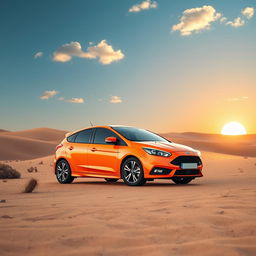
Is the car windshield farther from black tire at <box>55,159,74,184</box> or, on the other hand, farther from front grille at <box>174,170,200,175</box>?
black tire at <box>55,159,74,184</box>

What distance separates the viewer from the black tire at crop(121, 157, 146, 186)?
11.5 m

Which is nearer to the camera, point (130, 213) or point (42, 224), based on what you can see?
point (42, 224)

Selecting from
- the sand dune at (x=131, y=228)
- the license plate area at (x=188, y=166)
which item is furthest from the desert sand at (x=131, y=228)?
the license plate area at (x=188, y=166)

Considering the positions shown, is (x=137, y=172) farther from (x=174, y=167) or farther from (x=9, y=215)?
(x=9, y=215)

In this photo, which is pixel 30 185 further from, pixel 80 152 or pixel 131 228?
pixel 131 228

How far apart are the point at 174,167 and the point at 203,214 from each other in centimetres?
543

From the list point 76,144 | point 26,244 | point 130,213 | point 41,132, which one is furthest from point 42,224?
point 41,132

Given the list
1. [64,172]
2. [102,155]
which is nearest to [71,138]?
[64,172]

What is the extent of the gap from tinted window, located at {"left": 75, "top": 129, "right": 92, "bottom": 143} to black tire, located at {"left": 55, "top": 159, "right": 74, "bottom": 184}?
0.86 meters

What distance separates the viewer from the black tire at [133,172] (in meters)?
11.5

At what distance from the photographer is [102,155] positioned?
12.6m

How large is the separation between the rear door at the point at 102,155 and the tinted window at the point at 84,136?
299 millimetres

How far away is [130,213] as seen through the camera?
19.9ft

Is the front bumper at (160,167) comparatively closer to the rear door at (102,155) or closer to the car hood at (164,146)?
the car hood at (164,146)
